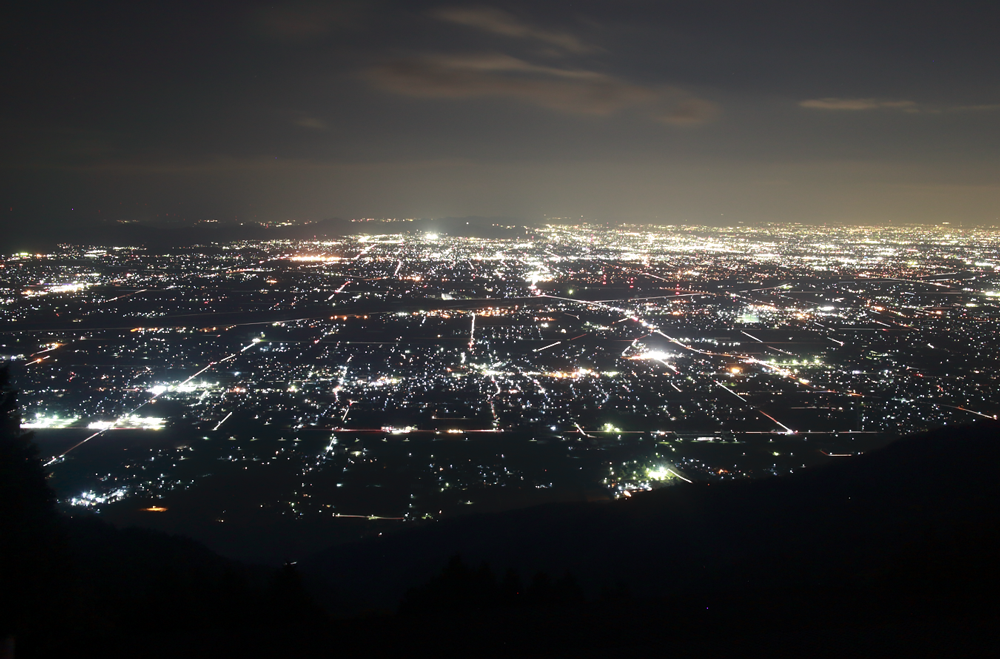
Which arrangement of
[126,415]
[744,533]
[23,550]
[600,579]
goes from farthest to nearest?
[126,415] → [744,533] → [600,579] → [23,550]

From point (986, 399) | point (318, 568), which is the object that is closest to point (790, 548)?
point (318, 568)

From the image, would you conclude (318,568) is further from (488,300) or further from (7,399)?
(488,300)

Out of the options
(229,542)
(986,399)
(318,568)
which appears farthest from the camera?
(986,399)

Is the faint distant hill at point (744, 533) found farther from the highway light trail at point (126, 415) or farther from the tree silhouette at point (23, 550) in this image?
the highway light trail at point (126, 415)

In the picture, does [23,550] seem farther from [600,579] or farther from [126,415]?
[126,415]

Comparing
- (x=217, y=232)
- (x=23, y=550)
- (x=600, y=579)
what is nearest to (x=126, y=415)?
(x=600, y=579)

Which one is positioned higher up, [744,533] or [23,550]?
[23,550]
